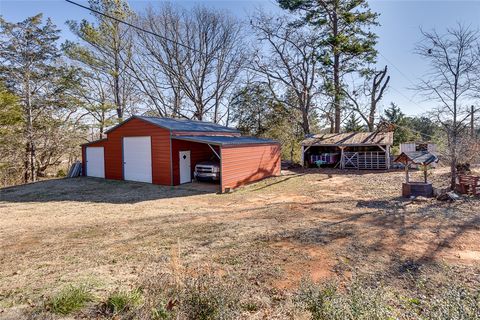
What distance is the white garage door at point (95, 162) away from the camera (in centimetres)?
1450

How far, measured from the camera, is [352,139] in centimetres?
1803

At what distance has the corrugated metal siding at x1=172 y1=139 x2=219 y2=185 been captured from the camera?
12016mm

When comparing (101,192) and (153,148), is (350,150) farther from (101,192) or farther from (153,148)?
(101,192)

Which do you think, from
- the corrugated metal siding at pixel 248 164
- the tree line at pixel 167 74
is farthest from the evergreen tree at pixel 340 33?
the corrugated metal siding at pixel 248 164

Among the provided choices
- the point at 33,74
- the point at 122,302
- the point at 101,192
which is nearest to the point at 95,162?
the point at 101,192

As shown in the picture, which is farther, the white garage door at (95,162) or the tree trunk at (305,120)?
the tree trunk at (305,120)

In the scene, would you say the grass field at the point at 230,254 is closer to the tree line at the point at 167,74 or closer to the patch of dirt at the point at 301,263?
the patch of dirt at the point at 301,263

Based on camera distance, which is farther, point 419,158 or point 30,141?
point 30,141

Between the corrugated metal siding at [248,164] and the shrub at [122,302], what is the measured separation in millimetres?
7692

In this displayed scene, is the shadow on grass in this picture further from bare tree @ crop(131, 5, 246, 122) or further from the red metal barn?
bare tree @ crop(131, 5, 246, 122)

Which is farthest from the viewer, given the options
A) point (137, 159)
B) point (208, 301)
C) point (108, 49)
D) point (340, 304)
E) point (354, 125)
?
point (354, 125)

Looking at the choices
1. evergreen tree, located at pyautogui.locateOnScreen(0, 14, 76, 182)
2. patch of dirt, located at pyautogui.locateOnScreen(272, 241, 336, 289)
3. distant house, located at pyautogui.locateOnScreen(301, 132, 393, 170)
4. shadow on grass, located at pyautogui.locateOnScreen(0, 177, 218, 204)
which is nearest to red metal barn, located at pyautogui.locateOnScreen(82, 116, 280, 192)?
shadow on grass, located at pyautogui.locateOnScreen(0, 177, 218, 204)

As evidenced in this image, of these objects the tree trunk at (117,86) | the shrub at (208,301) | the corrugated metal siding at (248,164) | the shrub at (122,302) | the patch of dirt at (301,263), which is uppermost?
the tree trunk at (117,86)

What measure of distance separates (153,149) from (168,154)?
975 mm
